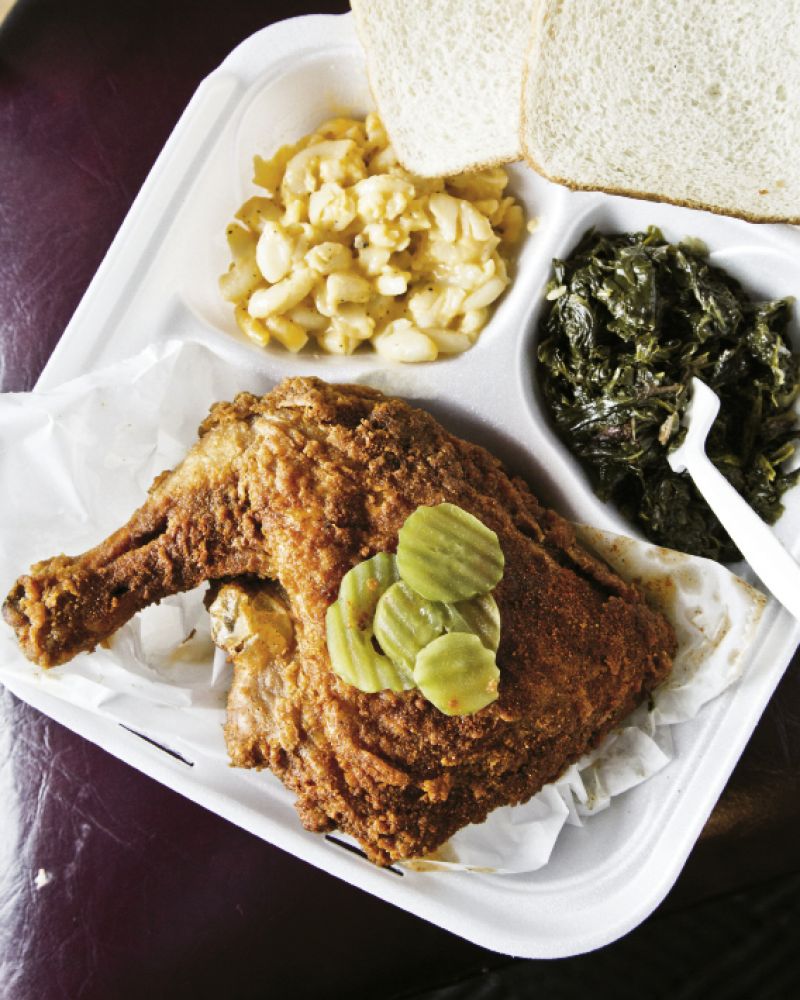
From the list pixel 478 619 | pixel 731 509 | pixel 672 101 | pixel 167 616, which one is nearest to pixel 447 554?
pixel 478 619

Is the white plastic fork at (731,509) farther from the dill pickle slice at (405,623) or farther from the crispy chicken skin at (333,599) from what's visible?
the dill pickle slice at (405,623)

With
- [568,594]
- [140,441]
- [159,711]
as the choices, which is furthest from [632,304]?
[159,711]

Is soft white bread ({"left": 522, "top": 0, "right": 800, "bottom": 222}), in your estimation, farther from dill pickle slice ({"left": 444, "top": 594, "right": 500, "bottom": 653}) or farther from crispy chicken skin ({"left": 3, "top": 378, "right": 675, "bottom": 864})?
dill pickle slice ({"left": 444, "top": 594, "right": 500, "bottom": 653})

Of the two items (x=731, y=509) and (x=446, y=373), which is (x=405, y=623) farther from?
(x=731, y=509)

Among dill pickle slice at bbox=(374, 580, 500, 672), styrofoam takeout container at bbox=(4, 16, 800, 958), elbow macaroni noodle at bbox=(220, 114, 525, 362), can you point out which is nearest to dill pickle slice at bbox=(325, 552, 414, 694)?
dill pickle slice at bbox=(374, 580, 500, 672)

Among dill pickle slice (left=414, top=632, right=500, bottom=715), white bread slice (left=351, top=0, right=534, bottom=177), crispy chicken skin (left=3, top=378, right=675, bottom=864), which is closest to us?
dill pickle slice (left=414, top=632, right=500, bottom=715)

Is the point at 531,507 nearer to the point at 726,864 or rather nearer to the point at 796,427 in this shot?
the point at 796,427
